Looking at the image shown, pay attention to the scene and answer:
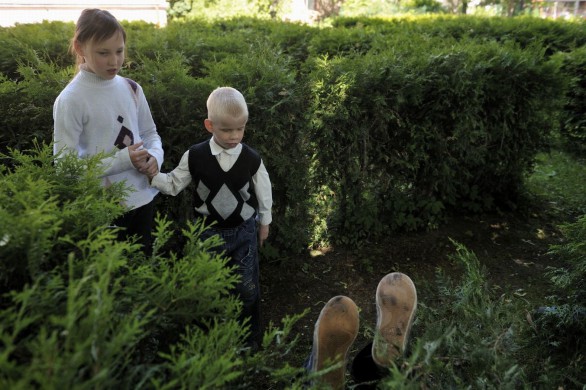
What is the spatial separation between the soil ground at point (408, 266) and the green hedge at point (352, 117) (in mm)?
167

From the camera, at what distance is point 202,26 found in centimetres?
855

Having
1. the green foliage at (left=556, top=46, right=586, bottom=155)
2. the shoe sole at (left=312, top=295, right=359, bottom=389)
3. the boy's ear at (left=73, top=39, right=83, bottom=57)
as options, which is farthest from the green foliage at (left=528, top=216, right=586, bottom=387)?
the green foliage at (left=556, top=46, right=586, bottom=155)

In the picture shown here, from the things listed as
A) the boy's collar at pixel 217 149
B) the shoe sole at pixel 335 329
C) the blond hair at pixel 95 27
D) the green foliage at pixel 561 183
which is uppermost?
the blond hair at pixel 95 27

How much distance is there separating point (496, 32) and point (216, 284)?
8.87 meters

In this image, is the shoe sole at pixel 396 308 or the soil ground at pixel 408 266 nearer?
the shoe sole at pixel 396 308

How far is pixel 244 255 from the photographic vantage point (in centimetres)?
297

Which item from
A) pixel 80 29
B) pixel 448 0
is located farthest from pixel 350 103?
pixel 448 0


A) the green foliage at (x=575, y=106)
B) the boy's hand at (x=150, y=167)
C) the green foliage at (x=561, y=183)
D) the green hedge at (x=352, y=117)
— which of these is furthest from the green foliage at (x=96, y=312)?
the green foliage at (x=575, y=106)

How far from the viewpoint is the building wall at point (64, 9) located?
1576 cm

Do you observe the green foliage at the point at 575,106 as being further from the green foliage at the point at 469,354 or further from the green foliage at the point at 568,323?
the green foliage at the point at 469,354

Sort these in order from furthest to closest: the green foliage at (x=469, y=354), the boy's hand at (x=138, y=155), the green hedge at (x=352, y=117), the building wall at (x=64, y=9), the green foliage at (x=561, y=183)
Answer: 1. the building wall at (x=64, y=9)
2. the green foliage at (x=561, y=183)
3. the green hedge at (x=352, y=117)
4. the boy's hand at (x=138, y=155)
5. the green foliage at (x=469, y=354)

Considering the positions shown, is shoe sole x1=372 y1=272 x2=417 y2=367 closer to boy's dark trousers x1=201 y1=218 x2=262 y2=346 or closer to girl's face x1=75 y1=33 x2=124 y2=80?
boy's dark trousers x1=201 y1=218 x2=262 y2=346

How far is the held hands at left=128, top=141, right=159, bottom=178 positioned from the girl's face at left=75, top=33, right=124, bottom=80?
388mm

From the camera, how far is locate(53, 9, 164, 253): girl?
8.18 feet
